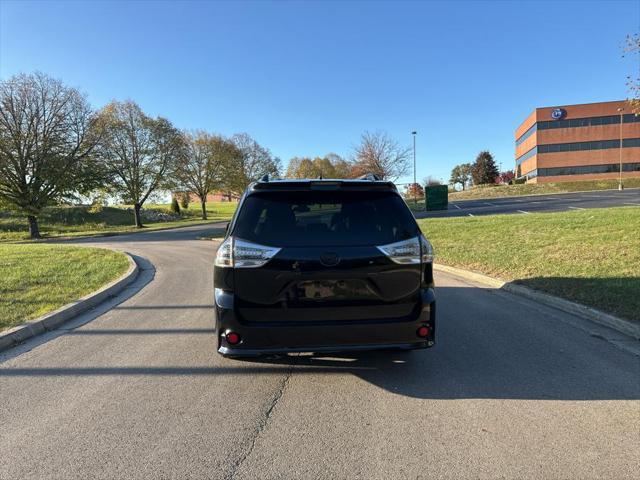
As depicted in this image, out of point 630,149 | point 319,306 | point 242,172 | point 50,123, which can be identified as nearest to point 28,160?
point 50,123

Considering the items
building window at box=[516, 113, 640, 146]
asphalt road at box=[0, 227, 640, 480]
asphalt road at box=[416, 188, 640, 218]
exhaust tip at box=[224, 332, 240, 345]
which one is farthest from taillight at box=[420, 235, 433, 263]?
building window at box=[516, 113, 640, 146]

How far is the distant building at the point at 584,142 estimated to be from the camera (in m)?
59.1

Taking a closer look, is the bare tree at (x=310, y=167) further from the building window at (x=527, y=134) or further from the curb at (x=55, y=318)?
the curb at (x=55, y=318)

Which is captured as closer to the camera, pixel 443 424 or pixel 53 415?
pixel 443 424

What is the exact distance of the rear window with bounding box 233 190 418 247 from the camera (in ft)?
11.1

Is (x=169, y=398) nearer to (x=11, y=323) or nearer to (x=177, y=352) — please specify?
(x=177, y=352)

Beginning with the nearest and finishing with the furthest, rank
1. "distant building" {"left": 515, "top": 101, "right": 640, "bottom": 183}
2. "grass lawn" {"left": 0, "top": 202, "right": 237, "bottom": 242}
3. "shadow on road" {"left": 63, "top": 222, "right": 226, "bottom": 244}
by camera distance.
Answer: "shadow on road" {"left": 63, "top": 222, "right": 226, "bottom": 244} < "grass lawn" {"left": 0, "top": 202, "right": 237, "bottom": 242} < "distant building" {"left": 515, "top": 101, "right": 640, "bottom": 183}

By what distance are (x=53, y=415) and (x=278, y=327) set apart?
79.6 inches

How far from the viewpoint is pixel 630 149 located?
5909 centimetres

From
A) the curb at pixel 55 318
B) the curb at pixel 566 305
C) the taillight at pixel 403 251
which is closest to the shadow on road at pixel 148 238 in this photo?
the curb at pixel 55 318

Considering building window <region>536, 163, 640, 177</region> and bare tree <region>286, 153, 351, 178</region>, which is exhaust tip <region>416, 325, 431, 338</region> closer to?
building window <region>536, 163, 640, 177</region>

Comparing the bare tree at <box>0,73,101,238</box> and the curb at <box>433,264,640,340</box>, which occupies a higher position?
the bare tree at <box>0,73,101,238</box>

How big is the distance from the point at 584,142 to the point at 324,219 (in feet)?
233

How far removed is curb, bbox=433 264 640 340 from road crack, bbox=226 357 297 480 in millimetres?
4205
